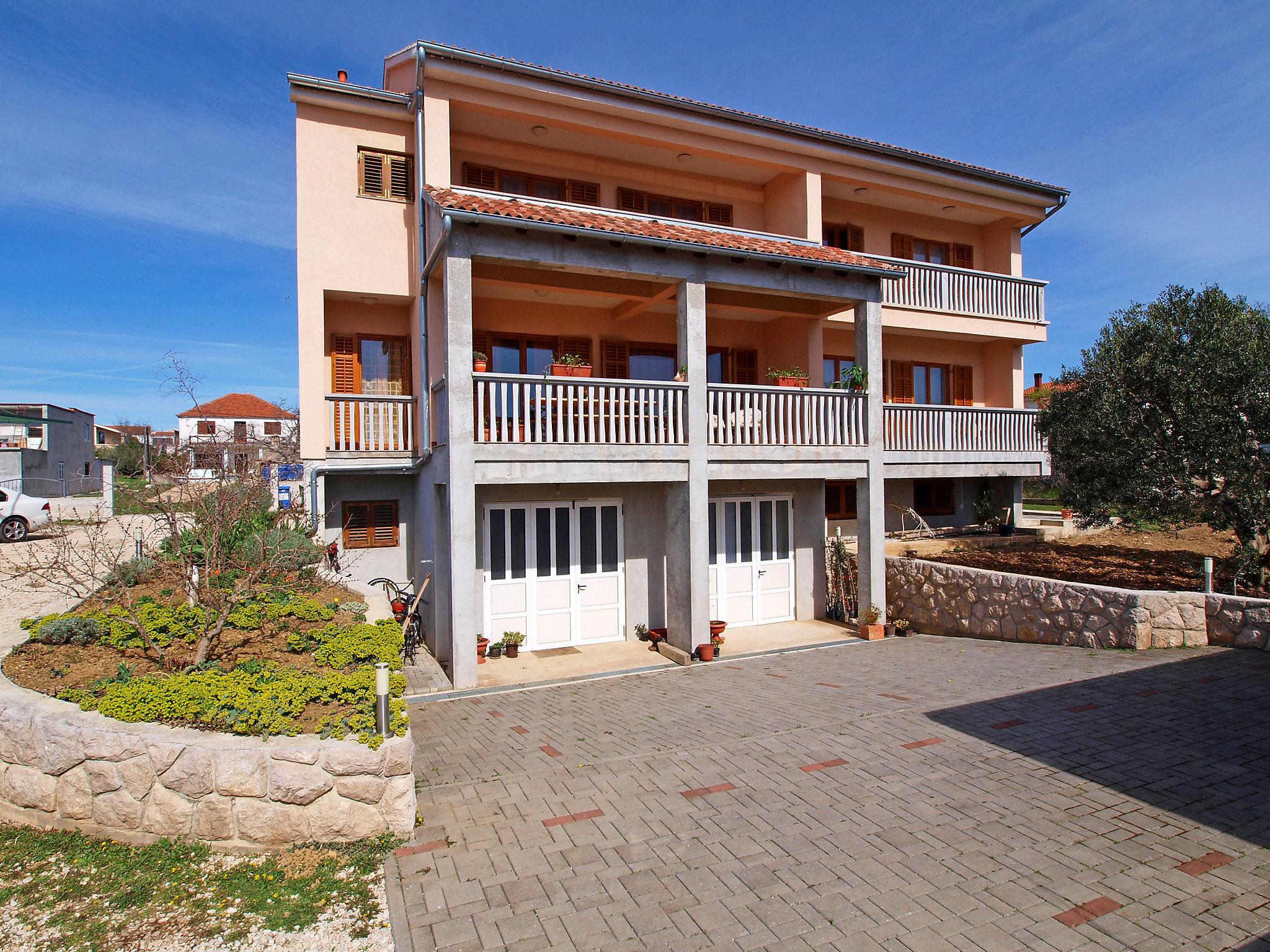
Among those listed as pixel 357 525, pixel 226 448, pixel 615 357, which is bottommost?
pixel 357 525

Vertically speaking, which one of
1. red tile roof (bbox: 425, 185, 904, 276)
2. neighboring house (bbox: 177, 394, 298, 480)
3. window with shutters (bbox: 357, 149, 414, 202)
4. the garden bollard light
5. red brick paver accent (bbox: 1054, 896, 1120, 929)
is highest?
window with shutters (bbox: 357, 149, 414, 202)

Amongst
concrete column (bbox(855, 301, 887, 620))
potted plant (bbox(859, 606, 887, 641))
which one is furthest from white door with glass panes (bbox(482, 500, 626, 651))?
concrete column (bbox(855, 301, 887, 620))

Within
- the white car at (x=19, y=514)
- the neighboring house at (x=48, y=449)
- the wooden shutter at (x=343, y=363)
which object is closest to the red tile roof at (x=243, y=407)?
the neighboring house at (x=48, y=449)

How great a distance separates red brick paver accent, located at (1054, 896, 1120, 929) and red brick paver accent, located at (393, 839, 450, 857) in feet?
13.0

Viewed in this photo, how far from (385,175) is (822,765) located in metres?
11.7

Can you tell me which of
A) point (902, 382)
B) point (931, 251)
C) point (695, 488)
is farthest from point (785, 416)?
Answer: point (931, 251)

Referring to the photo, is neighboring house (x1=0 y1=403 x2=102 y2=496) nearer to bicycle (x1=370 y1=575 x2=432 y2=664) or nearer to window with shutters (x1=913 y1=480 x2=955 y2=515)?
bicycle (x1=370 y1=575 x2=432 y2=664)

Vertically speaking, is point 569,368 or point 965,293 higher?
point 965,293

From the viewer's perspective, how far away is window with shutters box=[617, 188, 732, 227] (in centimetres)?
1401

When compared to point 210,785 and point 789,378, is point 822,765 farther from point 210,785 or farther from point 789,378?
point 789,378

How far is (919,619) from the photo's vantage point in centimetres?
1309

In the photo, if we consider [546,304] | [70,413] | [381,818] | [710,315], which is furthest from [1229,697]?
[70,413]

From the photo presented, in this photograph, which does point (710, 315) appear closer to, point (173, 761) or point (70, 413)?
point (173, 761)

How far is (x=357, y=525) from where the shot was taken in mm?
13055
